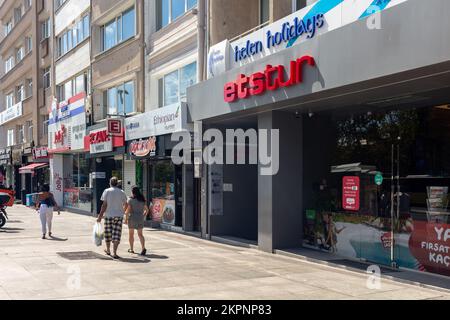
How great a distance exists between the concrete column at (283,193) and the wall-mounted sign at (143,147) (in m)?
5.35

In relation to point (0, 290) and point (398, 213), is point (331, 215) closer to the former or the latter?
point (398, 213)

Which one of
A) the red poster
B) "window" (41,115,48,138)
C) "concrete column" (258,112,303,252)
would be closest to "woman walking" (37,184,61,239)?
"concrete column" (258,112,303,252)

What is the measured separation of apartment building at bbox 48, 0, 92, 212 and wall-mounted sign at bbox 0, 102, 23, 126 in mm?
7673

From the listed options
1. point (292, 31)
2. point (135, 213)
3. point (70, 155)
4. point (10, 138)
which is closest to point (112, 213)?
point (135, 213)

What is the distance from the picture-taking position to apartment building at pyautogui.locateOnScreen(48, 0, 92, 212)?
965 inches

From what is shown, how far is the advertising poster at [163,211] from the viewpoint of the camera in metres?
17.5

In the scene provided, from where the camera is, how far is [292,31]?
11.1 m

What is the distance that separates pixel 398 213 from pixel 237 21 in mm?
7073

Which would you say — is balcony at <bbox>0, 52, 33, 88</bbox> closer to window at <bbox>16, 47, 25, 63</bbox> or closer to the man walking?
window at <bbox>16, 47, 25, 63</bbox>

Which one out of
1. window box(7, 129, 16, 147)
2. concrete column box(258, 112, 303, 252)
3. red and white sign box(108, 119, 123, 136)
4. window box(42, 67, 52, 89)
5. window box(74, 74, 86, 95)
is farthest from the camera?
window box(7, 129, 16, 147)

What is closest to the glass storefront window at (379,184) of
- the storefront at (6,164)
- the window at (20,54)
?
the storefront at (6,164)

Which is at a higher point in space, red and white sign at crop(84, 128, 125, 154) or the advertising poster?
red and white sign at crop(84, 128, 125, 154)

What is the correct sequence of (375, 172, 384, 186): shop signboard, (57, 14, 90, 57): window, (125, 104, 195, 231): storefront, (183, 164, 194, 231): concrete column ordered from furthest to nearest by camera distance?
(57, 14, 90, 57): window
(183, 164, 194, 231): concrete column
(125, 104, 195, 231): storefront
(375, 172, 384, 186): shop signboard
